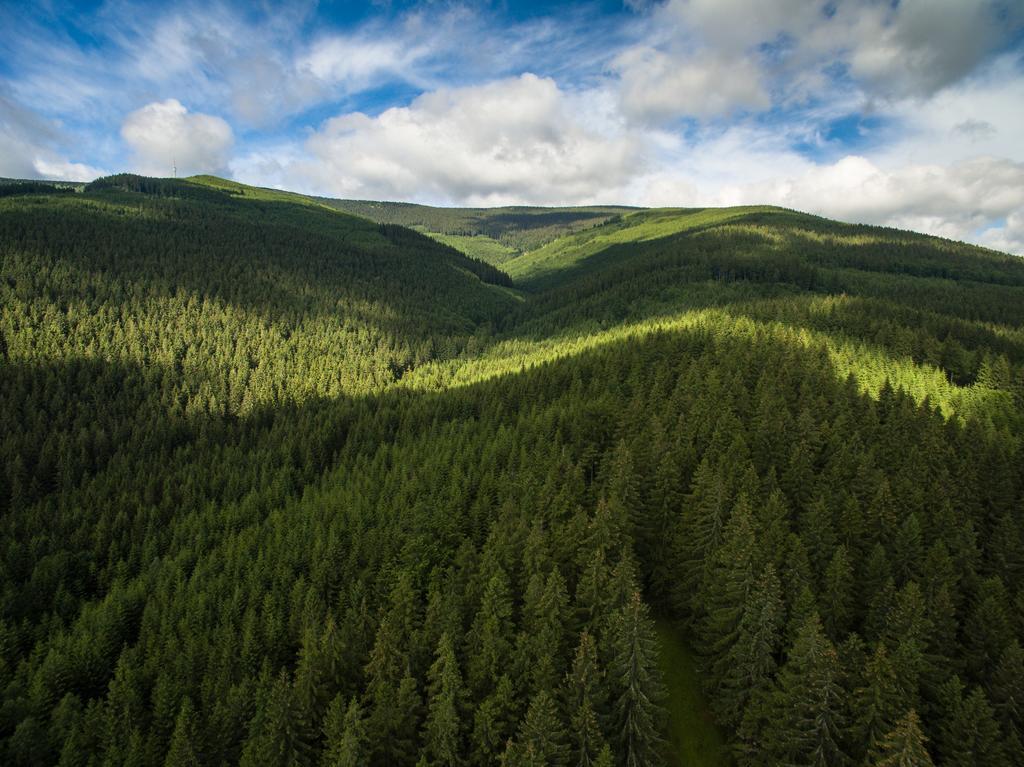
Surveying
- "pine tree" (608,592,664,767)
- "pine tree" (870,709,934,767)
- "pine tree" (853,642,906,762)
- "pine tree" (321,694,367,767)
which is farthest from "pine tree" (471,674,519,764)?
"pine tree" (870,709,934,767)

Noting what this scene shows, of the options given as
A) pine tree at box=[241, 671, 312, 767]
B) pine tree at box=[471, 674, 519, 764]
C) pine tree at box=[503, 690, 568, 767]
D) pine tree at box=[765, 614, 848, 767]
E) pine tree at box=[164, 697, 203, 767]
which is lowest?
pine tree at box=[164, 697, 203, 767]

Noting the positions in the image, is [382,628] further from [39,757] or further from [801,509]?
[801,509]

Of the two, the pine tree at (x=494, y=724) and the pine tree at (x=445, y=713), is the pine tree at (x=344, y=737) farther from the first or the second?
the pine tree at (x=494, y=724)

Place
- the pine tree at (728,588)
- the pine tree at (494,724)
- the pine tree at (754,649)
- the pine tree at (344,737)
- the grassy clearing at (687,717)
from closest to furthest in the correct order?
1. the pine tree at (344,737)
2. the pine tree at (494,724)
3. the pine tree at (754,649)
4. the grassy clearing at (687,717)
5. the pine tree at (728,588)

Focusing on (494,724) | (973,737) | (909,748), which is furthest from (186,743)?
(973,737)

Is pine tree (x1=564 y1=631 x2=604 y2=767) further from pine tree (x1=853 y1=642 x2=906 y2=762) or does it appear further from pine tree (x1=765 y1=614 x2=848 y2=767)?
pine tree (x1=853 y1=642 x2=906 y2=762)

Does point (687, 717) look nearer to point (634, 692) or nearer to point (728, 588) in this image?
point (634, 692)

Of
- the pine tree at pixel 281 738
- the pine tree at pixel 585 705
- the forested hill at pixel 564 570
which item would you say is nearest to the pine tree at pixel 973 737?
the forested hill at pixel 564 570

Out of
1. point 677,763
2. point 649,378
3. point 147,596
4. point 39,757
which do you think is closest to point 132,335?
point 147,596
